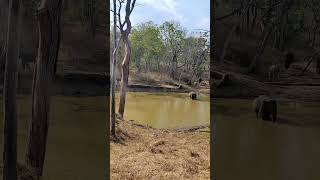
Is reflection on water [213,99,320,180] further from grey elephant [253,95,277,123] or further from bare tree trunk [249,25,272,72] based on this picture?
bare tree trunk [249,25,272,72]

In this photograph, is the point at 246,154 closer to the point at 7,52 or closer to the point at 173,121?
the point at 7,52

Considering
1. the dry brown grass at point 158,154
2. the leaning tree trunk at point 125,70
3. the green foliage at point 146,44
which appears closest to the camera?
the dry brown grass at point 158,154

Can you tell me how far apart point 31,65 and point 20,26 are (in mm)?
342

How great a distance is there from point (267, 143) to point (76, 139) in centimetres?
165

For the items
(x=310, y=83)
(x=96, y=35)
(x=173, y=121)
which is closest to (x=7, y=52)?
(x=96, y=35)

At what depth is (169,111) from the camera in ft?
29.0

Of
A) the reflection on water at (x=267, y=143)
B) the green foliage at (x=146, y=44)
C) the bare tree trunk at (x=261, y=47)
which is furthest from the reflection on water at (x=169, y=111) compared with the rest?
the bare tree trunk at (x=261, y=47)

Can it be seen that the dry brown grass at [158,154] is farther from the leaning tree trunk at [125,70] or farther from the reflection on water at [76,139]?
the reflection on water at [76,139]

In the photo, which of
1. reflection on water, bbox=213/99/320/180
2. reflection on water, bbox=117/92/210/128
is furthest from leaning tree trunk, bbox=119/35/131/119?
reflection on water, bbox=213/99/320/180

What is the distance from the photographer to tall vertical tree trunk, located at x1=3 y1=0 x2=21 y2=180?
12.1ft

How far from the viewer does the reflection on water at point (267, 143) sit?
3.46 metres

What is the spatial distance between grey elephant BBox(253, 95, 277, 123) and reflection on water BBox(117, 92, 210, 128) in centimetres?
481

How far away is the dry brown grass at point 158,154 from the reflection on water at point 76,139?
2.27 metres

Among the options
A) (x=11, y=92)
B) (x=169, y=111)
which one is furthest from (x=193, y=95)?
(x=11, y=92)
